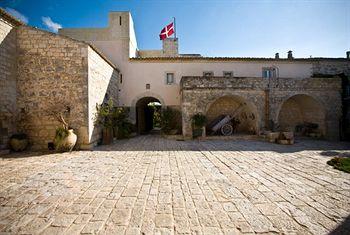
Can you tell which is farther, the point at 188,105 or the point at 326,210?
the point at 188,105

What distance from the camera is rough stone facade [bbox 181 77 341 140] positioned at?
10.9 metres

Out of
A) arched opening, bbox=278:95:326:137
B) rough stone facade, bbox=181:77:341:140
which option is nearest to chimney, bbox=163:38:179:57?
rough stone facade, bbox=181:77:341:140

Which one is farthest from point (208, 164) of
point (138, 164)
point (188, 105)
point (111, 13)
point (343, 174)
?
point (111, 13)

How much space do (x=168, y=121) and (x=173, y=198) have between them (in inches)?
358

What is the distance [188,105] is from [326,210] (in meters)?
8.64

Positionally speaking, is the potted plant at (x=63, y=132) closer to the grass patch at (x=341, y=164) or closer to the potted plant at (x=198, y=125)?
the potted plant at (x=198, y=125)

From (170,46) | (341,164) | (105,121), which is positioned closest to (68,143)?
(105,121)

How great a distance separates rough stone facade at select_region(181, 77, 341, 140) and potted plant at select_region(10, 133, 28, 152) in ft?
25.4

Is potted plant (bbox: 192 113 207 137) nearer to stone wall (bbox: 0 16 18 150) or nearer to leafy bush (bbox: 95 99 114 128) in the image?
leafy bush (bbox: 95 99 114 128)

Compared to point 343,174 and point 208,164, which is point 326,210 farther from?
point 208,164

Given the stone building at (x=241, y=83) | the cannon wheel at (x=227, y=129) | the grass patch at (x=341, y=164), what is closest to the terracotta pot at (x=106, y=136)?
the stone building at (x=241, y=83)

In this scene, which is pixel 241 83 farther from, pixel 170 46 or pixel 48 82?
pixel 48 82

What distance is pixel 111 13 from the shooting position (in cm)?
1375

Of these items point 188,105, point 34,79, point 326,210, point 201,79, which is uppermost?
point 201,79
